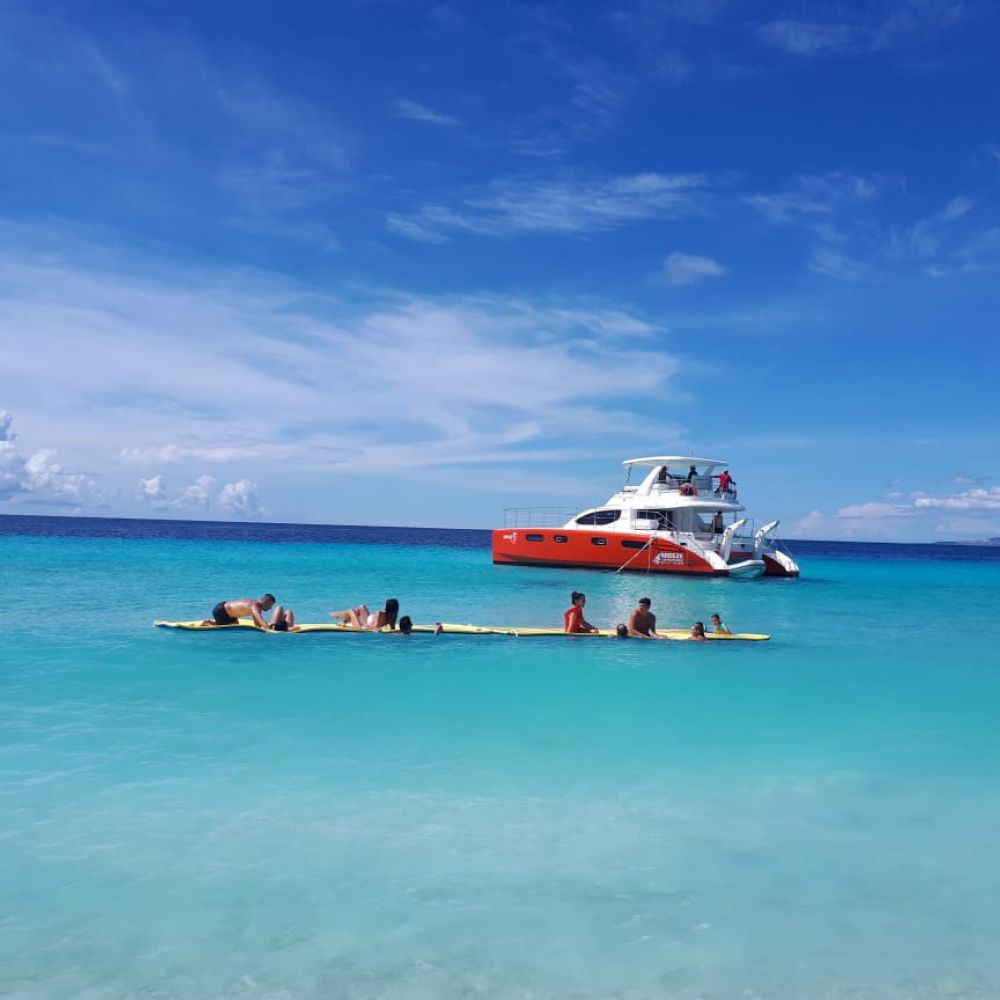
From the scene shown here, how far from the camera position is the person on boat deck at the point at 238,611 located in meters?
16.1

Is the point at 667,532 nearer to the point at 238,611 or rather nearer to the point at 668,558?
the point at 668,558

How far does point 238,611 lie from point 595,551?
20.8 m

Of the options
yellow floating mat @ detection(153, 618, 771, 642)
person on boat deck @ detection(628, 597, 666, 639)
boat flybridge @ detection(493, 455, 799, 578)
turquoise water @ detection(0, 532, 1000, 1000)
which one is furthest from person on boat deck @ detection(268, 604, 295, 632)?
boat flybridge @ detection(493, 455, 799, 578)

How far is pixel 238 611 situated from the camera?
16.5 meters

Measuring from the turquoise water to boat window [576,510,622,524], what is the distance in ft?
68.0

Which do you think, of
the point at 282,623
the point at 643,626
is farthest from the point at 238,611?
the point at 643,626

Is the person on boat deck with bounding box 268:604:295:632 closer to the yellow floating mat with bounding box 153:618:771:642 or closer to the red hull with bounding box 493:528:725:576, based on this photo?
the yellow floating mat with bounding box 153:618:771:642

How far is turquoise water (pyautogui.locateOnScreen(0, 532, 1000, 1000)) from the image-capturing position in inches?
187

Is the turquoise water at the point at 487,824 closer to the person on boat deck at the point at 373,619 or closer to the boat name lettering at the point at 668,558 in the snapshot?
the person on boat deck at the point at 373,619

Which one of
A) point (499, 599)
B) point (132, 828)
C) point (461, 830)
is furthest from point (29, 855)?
point (499, 599)

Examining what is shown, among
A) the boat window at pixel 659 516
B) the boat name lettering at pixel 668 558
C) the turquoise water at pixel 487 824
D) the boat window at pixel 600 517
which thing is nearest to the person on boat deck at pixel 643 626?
the turquoise water at pixel 487 824

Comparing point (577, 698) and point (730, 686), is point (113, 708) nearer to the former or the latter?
point (577, 698)

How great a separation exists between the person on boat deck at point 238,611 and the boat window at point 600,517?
21287 millimetres

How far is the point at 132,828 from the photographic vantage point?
21.1ft
